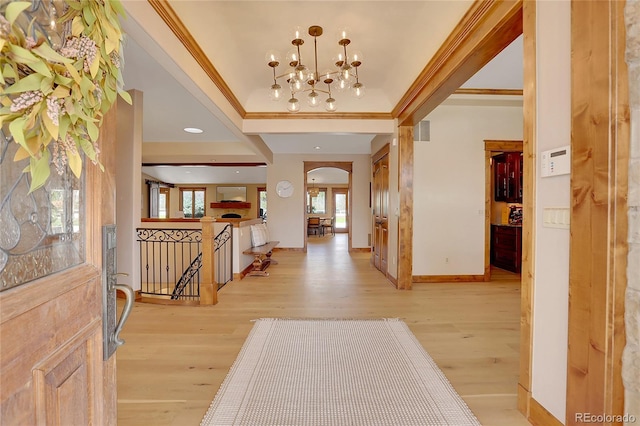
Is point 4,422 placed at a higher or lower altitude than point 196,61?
lower

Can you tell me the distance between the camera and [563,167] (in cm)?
145

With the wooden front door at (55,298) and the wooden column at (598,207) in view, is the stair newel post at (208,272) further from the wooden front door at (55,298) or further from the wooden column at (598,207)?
the wooden column at (598,207)

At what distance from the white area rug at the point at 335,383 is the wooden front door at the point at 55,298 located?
3.06 ft

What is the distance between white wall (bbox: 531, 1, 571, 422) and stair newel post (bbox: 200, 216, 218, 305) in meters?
3.11

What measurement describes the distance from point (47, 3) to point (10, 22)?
0.24 m

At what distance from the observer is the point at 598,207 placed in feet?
4.05

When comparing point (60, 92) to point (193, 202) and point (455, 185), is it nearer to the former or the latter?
point (455, 185)

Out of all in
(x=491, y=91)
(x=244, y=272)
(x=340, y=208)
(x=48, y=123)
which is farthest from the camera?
(x=340, y=208)

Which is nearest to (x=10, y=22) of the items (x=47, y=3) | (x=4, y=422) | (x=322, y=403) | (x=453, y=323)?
(x=47, y=3)

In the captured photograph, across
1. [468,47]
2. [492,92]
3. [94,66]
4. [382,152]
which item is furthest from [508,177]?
[94,66]

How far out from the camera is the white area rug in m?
1.69

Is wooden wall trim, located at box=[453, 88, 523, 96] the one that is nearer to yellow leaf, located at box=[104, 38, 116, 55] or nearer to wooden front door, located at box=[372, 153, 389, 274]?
wooden front door, located at box=[372, 153, 389, 274]

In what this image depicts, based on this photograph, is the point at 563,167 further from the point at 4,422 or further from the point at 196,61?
the point at 196,61

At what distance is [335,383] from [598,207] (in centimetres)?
172
